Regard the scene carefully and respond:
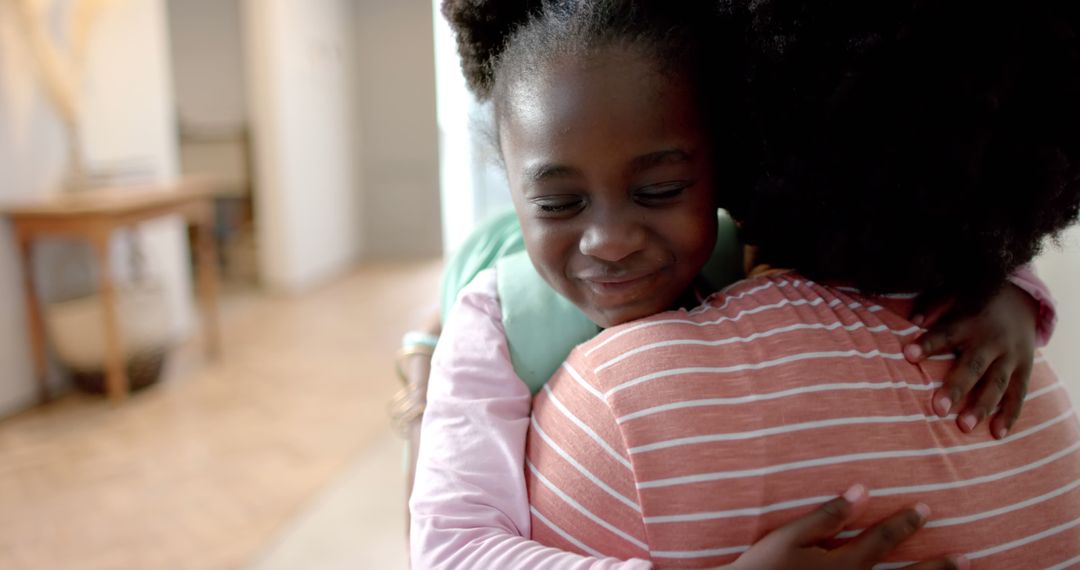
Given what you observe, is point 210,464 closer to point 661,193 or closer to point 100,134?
point 100,134

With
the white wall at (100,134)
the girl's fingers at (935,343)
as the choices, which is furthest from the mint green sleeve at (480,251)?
the white wall at (100,134)

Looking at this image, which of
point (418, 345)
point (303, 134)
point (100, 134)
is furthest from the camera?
point (303, 134)

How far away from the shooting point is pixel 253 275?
6.48 metres

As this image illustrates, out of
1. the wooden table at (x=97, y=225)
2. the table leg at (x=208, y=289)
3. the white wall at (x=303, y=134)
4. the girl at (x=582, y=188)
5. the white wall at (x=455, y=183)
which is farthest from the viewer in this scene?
the white wall at (x=455, y=183)

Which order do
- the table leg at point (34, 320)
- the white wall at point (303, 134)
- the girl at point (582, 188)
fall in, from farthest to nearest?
the white wall at point (303, 134) → the table leg at point (34, 320) → the girl at point (582, 188)

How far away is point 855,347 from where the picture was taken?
67 cm

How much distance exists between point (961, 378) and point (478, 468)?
0.40 m

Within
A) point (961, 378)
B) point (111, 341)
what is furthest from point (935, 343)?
point (111, 341)

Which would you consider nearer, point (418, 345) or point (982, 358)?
point (982, 358)

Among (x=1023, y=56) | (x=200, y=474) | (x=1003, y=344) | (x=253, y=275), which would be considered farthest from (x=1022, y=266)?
(x=253, y=275)

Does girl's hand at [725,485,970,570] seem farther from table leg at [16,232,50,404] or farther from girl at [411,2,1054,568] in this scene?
table leg at [16,232,50,404]

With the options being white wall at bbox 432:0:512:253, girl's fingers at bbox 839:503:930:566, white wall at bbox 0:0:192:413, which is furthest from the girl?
white wall at bbox 432:0:512:253

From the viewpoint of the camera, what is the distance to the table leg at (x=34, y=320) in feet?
11.7

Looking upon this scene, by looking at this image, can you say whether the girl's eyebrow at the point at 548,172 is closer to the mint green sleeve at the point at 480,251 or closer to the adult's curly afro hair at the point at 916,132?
the adult's curly afro hair at the point at 916,132
